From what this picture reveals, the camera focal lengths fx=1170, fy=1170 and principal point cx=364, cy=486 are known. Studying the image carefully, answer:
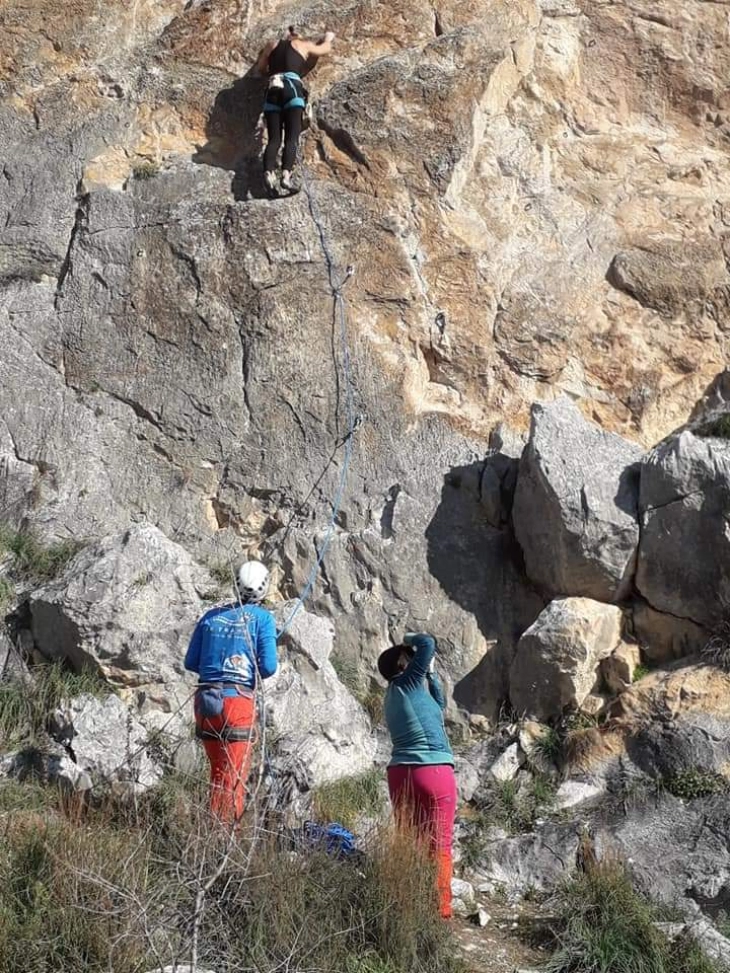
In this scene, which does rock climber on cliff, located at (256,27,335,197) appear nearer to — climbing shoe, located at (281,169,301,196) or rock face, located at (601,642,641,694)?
climbing shoe, located at (281,169,301,196)

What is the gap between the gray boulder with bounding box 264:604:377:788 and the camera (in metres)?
6.64

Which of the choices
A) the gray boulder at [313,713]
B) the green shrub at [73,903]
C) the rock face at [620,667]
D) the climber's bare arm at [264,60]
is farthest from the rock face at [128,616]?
the climber's bare arm at [264,60]

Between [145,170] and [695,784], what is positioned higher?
[145,170]

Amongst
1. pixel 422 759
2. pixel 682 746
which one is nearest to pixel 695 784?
pixel 682 746

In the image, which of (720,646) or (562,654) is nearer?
(720,646)

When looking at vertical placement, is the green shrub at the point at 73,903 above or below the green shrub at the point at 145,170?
below

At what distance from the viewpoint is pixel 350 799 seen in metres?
6.50

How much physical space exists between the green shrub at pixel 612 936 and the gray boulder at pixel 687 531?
7.35 feet

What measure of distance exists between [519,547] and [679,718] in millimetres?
1712

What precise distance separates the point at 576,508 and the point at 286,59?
462 cm

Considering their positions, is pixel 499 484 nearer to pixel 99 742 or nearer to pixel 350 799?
pixel 350 799

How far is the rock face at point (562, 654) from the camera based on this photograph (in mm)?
7215

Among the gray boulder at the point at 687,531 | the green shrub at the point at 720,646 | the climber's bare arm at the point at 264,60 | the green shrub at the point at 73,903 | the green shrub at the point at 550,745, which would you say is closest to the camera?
the green shrub at the point at 73,903

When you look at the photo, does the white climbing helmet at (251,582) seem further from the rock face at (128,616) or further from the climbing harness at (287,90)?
the climbing harness at (287,90)
